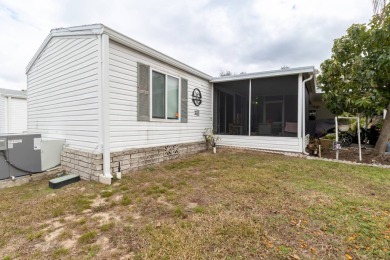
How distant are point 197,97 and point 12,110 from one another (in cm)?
1008

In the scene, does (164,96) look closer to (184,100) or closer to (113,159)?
(184,100)

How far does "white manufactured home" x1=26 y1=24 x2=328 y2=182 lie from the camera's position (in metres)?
4.20

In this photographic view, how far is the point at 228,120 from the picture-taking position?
7.85 m

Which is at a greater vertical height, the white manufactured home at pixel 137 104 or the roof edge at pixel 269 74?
the roof edge at pixel 269 74

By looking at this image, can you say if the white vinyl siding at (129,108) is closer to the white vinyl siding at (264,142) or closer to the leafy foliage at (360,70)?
the white vinyl siding at (264,142)

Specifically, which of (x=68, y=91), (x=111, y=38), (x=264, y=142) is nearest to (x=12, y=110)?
(x=68, y=91)

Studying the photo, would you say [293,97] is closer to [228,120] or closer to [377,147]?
[228,120]

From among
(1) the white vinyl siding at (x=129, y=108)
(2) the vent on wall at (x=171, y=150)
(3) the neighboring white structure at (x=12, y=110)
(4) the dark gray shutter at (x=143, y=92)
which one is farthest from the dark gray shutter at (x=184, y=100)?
(3) the neighboring white structure at (x=12, y=110)

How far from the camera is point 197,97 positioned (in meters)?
7.11

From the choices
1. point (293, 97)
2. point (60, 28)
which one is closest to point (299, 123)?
point (293, 97)

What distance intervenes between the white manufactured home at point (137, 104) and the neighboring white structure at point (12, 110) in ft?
16.6

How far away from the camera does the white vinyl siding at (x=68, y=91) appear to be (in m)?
4.23

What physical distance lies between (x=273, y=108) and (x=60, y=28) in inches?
265

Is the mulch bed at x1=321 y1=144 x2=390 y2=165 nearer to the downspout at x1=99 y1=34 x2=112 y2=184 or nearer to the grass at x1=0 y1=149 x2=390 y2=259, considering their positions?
the grass at x1=0 y1=149 x2=390 y2=259
